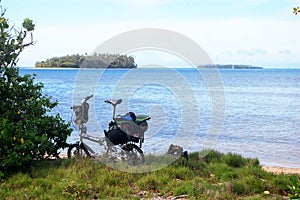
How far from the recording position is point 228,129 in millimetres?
22266

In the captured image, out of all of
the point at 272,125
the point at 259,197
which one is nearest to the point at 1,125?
the point at 259,197

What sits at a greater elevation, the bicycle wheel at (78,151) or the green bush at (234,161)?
the bicycle wheel at (78,151)

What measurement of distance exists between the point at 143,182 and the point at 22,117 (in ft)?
9.59

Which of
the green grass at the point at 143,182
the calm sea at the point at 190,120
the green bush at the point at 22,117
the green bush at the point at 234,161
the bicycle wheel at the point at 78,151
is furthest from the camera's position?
the calm sea at the point at 190,120

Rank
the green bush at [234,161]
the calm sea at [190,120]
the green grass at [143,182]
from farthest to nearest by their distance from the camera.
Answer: the calm sea at [190,120] < the green bush at [234,161] < the green grass at [143,182]

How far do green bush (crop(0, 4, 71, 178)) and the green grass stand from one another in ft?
1.21

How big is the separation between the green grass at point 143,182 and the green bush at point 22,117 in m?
0.37

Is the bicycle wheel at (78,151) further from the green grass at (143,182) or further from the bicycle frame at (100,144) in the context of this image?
the green grass at (143,182)

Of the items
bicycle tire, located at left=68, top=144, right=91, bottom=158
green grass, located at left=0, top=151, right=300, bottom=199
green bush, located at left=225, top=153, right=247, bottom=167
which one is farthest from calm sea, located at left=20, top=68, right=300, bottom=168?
green grass, located at left=0, top=151, right=300, bottom=199

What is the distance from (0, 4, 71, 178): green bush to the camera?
7598 millimetres

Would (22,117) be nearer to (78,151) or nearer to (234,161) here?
(78,151)

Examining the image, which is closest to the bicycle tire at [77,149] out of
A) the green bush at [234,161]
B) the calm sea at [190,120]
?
the calm sea at [190,120]

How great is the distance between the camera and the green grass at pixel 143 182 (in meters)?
6.61

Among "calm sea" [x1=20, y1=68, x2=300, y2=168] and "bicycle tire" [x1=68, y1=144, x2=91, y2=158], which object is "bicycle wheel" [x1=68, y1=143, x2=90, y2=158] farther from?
"calm sea" [x1=20, y1=68, x2=300, y2=168]
